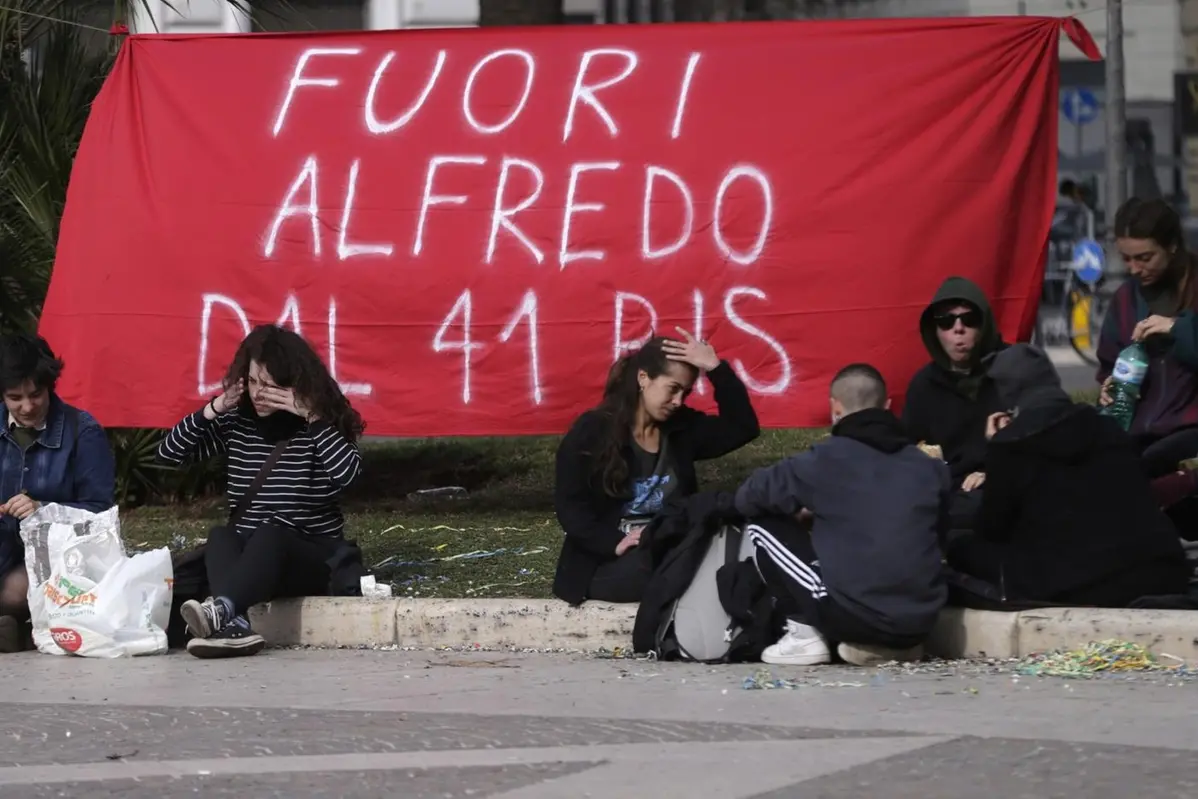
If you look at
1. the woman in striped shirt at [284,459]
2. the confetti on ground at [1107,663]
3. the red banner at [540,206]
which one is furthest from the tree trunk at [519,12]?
the confetti on ground at [1107,663]

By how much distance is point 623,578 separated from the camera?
6977mm

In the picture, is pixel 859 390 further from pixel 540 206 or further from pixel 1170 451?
pixel 540 206

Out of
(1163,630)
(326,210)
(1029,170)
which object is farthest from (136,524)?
(1163,630)

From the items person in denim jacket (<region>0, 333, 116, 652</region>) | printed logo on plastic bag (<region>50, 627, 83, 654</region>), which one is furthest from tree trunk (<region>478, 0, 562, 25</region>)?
printed logo on plastic bag (<region>50, 627, 83, 654</region>)

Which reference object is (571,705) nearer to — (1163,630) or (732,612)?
(732,612)

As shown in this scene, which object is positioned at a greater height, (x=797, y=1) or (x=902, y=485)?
Result: (x=797, y=1)

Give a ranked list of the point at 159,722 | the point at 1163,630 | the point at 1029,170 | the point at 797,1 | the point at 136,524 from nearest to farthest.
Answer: the point at 159,722, the point at 1163,630, the point at 1029,170, the point at 136,524, the point at 797,1

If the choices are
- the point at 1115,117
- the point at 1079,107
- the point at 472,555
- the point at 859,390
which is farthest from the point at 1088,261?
the point at 859,390

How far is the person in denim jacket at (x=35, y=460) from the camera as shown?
737cm

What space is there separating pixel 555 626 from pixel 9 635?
A: 2.08m

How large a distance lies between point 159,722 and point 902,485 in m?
2.41

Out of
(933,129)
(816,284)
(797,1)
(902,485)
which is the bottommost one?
(902,485)

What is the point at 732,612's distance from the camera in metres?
6.57

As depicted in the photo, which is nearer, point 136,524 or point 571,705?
point 571,705
